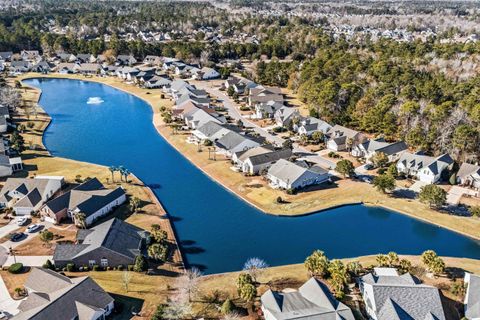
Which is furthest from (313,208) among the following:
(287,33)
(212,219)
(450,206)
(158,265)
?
(287,33)

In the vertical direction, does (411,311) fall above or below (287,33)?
below

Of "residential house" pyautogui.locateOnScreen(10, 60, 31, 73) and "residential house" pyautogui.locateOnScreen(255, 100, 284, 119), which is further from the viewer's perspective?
"residential house" pyautogui.locateOnScreen(10, 60, 31, 73)

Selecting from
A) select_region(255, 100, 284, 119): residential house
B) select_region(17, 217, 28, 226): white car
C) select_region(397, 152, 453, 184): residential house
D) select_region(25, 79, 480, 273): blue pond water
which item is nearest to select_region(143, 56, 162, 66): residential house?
select_region(255, 100, 284, 119): residential house

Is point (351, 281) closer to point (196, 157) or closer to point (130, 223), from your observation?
point (130, 223)

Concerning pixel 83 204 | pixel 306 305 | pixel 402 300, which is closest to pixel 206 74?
pixel 83 204

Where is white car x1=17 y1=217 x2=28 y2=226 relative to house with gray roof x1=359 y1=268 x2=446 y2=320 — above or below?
below

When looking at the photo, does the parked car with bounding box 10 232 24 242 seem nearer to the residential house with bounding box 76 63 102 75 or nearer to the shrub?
the shrub

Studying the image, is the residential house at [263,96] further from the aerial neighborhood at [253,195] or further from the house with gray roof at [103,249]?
the house with gray roof at [103,249]
